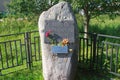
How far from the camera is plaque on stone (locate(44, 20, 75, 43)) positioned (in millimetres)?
4484

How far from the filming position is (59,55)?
457 centimetres

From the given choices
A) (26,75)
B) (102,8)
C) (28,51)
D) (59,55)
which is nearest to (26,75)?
(26,75)

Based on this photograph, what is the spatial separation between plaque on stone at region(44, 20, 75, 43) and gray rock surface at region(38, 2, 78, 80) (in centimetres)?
3

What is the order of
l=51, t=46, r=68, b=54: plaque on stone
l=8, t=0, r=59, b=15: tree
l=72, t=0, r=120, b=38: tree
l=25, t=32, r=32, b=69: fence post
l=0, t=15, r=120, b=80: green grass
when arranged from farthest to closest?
l=8, t=0, r=59, b=15: tree < l=72, t=0, r=120, b=38: tree < l=25, t=32, r=32, b=69: fence post < l=0, t=15, r=120, b=80: green grass < l=51, t=46, r=68, b=54: plaque on stone

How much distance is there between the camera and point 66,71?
461 centimetres

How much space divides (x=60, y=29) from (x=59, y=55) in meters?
0.53

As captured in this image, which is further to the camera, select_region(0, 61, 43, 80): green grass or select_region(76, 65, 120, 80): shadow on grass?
select_region(0, 61, 43, 80): green grass

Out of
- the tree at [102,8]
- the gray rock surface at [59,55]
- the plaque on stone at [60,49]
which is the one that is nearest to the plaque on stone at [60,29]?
the gray rock surface at [59,55]

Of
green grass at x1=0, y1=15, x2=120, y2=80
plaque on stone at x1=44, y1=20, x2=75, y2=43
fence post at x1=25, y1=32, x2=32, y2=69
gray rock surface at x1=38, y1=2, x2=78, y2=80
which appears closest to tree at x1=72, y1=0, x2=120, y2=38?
green grass at x1=0, y1=15, x2=120, y2=80

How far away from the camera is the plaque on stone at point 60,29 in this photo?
448 centimetres

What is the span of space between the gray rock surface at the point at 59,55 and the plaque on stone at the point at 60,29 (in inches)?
1.3

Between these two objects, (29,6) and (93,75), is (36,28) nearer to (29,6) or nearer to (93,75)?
(29,6)

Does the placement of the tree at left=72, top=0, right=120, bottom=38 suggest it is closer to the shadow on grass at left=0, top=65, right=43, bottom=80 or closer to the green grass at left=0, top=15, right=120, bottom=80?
the green grass at left=0, top=15, right=120, bottom=80

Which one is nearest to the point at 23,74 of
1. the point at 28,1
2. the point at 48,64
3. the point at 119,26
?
the point at 48,64
